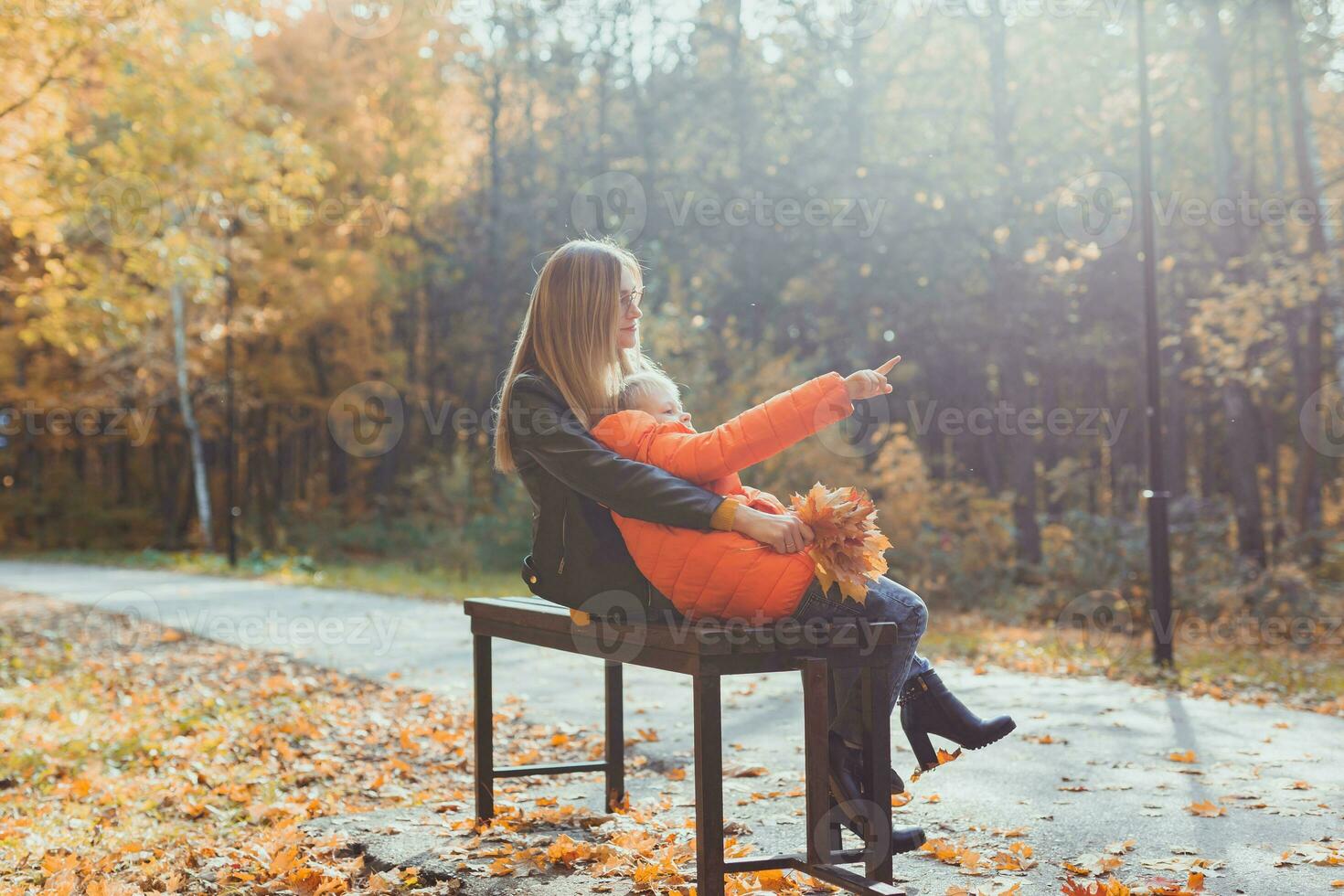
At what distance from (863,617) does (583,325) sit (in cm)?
129

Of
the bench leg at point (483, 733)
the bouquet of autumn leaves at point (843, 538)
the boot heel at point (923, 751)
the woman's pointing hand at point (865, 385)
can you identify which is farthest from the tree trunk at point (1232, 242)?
the woman's pointing hand at point (865, 385)

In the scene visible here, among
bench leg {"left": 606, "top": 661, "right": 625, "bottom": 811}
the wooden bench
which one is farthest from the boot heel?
bench leg {"left": 606, "top": 661, "right": 625, "bottom": 811}

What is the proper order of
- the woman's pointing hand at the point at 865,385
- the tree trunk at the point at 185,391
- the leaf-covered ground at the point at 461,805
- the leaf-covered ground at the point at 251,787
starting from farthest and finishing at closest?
the tree trunk at the point at 185,391
the leaf-covered ground at the point at 251,787
the leaf-covered ground at the point at 461,805
the woman's pointing hand at the point at 865,385

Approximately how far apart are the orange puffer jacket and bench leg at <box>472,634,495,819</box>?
134 centimetres

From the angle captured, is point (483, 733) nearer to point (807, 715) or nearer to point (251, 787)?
point (251, 787)

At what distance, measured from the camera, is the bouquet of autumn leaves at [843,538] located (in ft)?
10.8

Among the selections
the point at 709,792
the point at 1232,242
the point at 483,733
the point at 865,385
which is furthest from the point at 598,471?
the point at 1232,242

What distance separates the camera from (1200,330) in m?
14.8

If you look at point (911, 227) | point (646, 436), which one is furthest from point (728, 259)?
point (646, 436)

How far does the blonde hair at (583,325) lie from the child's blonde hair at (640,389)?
54 mm

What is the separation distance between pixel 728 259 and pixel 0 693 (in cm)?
1568

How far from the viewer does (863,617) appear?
3.45 m

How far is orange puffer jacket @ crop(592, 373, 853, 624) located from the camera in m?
3.28

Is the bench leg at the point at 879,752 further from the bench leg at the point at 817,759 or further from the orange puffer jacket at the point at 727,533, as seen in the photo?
the orange puffer jacket at the point at 727,533
